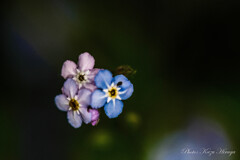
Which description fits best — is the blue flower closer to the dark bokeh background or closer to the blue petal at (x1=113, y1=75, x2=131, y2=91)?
the blue petal at (x1=113, y1=75, x2=131, y2=91)

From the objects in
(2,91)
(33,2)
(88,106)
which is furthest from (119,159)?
(33,2)

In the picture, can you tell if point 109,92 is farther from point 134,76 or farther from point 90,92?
point 134,76

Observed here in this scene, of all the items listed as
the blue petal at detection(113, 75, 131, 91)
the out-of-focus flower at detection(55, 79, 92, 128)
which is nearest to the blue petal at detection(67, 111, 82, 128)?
the out-of-focus flower at detection(55, 79, 92, 128)

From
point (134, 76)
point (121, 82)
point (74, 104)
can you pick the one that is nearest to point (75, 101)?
point (74, 104)

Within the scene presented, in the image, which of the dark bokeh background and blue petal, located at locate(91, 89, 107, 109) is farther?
the dark bokeh background

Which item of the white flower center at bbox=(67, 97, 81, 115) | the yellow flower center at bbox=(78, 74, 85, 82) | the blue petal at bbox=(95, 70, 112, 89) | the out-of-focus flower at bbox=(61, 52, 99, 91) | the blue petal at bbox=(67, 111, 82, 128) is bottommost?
the blue petal at bbox=(67, 111, 82, 128)

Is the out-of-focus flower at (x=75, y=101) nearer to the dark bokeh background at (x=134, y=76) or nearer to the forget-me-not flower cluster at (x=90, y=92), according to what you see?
the forget-me-not flower cluster at (x=90, y=92)

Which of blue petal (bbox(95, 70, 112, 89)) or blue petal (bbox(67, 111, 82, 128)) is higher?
blue petal (bbox(95, 70, 112, 89))
